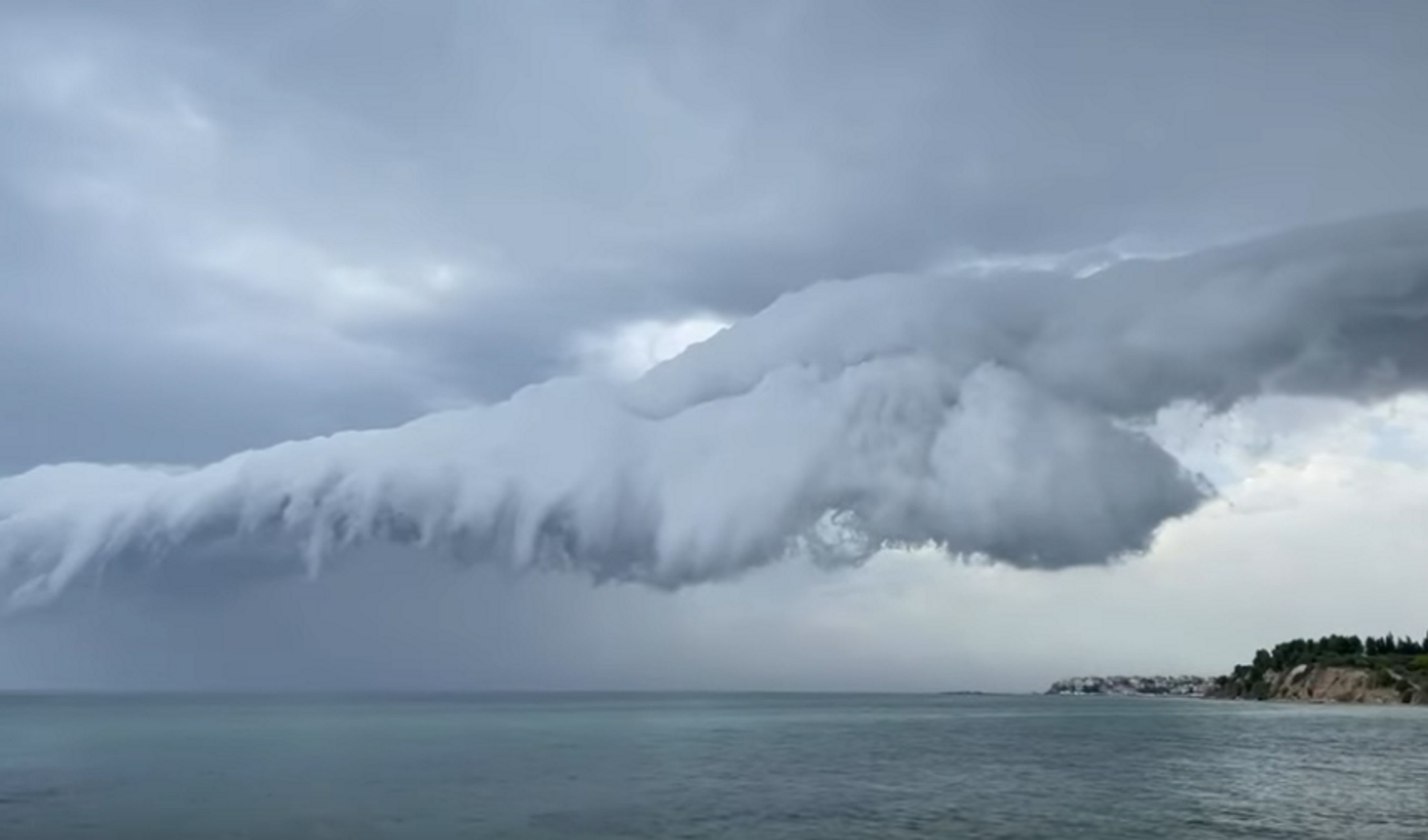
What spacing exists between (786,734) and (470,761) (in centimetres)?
7623

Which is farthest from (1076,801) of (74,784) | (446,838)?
(74,784)

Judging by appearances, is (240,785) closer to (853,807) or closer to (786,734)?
(853,807)

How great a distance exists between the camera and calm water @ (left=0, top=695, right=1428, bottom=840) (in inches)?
2470

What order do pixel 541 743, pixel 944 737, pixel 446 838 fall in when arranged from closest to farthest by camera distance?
1. pixel 446 838
2. pixel 541 743
3. pixel 944 737

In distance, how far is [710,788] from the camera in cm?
8488

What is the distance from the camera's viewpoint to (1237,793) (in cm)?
8256

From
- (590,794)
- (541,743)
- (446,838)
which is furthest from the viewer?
(541,743)

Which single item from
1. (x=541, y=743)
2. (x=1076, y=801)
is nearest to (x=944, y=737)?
(x=541, y=743)

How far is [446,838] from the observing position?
58.7 meters

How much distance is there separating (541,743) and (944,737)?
59.9 meters

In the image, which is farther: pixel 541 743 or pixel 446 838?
pixel 541 743

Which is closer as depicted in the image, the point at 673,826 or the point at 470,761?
the point at 673,826

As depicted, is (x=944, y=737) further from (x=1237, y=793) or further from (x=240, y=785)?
(x=240, y=785)

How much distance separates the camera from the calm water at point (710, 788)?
2470 inches
